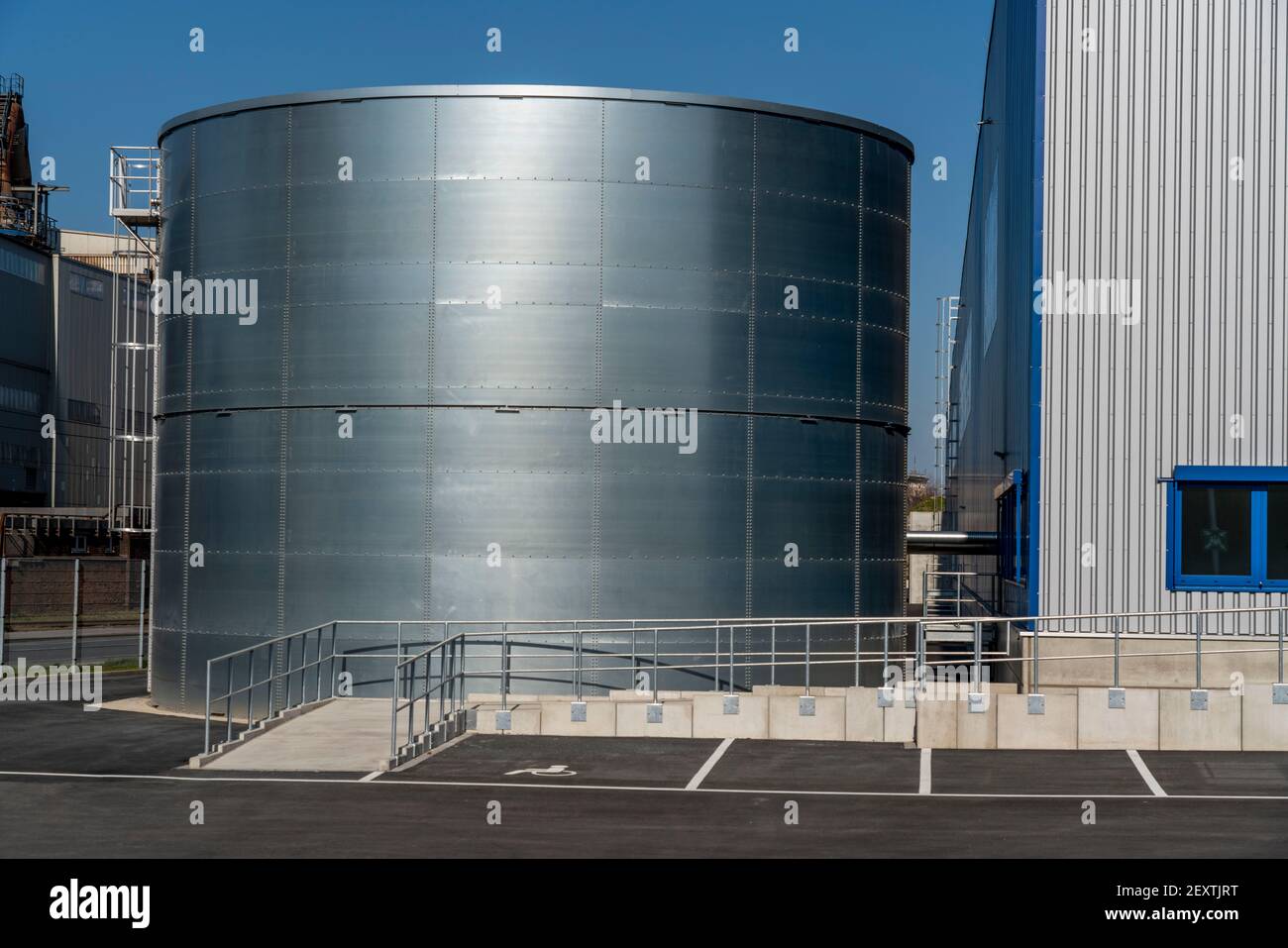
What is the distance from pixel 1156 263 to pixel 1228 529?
12.4 feet

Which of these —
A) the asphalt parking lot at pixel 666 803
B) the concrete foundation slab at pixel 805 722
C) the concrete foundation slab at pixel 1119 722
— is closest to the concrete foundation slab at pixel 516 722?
the asphalt parking lot at pixel 666 803

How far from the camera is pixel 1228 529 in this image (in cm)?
2042

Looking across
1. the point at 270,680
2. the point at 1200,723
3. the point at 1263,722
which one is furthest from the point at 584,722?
the point at 1263,722

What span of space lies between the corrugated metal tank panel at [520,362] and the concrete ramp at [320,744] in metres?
2.76

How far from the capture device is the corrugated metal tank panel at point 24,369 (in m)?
56.6

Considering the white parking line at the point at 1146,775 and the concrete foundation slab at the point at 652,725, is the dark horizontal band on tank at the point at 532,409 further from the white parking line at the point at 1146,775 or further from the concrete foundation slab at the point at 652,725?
the white parking line at the point at 1146,775

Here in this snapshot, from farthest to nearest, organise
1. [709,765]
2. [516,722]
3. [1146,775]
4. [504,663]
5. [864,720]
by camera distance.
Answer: [504,663]
[516,722]
[864,720]
[709,765]
[1146,775]

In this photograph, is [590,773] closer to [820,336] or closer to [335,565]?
[335,565]

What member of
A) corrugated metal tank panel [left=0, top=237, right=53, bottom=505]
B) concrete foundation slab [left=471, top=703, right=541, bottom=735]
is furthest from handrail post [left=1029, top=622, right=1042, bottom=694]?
corrugated metal tank panel [left=0, top=237, right=53, bottom=505]

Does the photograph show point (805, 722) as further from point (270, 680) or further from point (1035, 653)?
point (270, 680)

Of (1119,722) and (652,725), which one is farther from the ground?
(1119,722)

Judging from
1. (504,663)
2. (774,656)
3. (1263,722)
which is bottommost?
(1263,722)

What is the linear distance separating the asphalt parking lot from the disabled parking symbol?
35 millimetres
